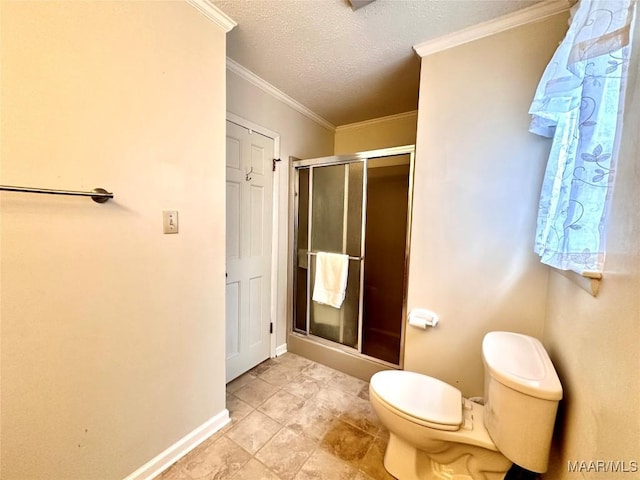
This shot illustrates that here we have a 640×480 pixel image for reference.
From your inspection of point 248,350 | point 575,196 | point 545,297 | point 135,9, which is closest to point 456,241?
point 545,297

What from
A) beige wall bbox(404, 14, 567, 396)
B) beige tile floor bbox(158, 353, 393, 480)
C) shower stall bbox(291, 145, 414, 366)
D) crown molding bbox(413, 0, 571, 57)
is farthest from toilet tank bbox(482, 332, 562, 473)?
crown molding bbox(413, 0, 571, 57)

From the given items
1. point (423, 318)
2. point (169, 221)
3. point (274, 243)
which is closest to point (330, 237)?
point (274, 243)

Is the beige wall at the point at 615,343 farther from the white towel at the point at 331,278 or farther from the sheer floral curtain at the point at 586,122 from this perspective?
the white towel at the point at 331,278

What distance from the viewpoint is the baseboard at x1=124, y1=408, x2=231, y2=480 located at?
3.76 feet

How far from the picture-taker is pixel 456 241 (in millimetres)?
1467

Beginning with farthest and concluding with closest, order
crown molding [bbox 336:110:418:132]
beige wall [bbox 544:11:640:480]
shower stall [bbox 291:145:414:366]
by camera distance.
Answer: crown molding [bbox 336:110:418:132] < shower stall [bbox 291:145:414:366] < beige wall [bbox 544:11:640:480]

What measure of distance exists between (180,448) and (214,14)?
7.50 ft

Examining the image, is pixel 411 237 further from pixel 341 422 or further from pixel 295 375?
pixel 295 375

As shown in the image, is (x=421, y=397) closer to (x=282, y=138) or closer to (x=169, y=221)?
(x=169, y=221)

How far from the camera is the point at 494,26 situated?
→ 4.31 ft

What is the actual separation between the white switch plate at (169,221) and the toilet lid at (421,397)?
1270 mm

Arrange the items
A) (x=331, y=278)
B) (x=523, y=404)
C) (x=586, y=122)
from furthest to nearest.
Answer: (x=331, y=278), (x=523, y=404), (x=586, y=122)

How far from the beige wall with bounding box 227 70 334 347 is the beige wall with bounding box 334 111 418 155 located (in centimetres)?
39

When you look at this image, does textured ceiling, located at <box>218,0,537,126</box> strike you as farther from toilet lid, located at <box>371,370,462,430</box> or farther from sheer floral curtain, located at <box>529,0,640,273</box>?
toilet lid, located at <box>371,370,462,430</box>
